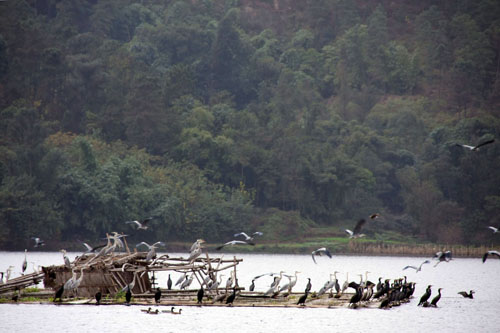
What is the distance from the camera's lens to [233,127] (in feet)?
320

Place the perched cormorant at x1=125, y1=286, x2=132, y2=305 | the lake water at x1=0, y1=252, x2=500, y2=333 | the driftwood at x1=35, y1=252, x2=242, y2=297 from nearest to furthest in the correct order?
the lake water at x1=0, y1=252, x2=500, y2=333
the perched cormorant at x1=125, y1=286, x2=132, y2=305
the driftwood at x1=35, y1=252, x2=242, y2=297

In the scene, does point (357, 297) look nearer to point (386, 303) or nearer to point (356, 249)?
point (386, 303)

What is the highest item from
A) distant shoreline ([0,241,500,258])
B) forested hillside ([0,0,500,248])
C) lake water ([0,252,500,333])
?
forested hillside ([0,0,500,248])

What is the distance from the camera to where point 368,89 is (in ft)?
407

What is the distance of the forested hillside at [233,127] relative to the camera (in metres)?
80.7

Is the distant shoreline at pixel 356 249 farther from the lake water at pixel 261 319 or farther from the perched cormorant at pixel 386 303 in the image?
the perched cormorant at pixel 386 303

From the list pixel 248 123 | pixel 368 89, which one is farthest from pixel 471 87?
pixel 248 123

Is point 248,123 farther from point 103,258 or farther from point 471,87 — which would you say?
point 103,258

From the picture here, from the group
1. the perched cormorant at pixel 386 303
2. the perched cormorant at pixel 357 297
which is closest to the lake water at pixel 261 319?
the perched cormorant at pixel 386 303

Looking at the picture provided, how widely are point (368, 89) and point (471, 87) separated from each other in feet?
45.1

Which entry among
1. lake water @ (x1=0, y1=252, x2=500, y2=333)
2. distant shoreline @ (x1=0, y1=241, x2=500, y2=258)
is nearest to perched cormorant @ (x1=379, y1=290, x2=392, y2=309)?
lake water @ (x1=0, y1=252, x2=500, y2=333)

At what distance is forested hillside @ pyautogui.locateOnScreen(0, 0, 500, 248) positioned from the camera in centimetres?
8069

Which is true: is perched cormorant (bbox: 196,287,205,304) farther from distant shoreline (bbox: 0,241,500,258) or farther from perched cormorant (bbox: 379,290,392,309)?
distant shoreline (bbox: 0,241,500,258)

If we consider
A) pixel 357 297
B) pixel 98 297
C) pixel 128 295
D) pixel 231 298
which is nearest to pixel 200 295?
pixel 231 298
